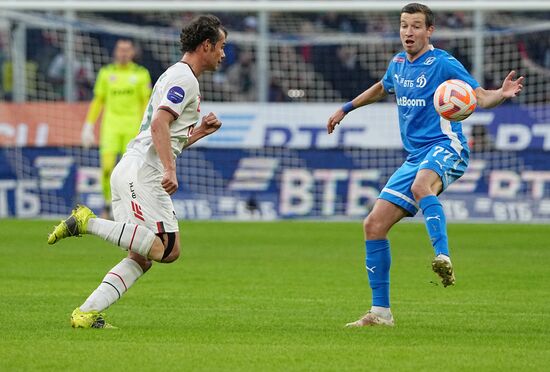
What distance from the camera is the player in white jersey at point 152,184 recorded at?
27.4 feet

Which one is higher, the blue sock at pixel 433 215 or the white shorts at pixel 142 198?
the white shorts at pixel 142 198

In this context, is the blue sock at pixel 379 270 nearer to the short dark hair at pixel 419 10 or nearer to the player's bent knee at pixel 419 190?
the player's bent knee at pixel 419 190

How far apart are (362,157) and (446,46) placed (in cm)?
350

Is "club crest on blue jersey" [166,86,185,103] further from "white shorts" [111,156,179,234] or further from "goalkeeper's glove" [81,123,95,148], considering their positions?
"goalkeeper's glove" [81,123,95,148]

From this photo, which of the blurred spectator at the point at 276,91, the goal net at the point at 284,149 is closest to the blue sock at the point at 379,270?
the goal net at the point at 284,149

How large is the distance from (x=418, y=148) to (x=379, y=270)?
3.31 feet

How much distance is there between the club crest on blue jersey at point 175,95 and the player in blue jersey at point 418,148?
1.73m

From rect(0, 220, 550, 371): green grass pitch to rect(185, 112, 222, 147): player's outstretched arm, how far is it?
Result: 1.36 meters

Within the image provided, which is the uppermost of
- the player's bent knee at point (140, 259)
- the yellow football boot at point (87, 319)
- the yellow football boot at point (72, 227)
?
the yellow football boot at point (72, 227)

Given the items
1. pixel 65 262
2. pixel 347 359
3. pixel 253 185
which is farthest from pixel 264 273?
pixel 253 185

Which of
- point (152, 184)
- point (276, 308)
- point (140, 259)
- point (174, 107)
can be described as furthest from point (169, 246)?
point (276, 308)

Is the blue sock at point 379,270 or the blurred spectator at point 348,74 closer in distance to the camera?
the blue sock at point 379,270

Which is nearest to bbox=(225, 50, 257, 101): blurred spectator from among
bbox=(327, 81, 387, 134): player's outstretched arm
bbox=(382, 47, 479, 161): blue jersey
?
bbox=(327, 81, 387, 134): player's outstretched arm

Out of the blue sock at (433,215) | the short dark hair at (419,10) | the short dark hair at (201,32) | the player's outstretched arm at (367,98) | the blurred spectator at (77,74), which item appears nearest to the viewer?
the short dark hair at (201,32)
